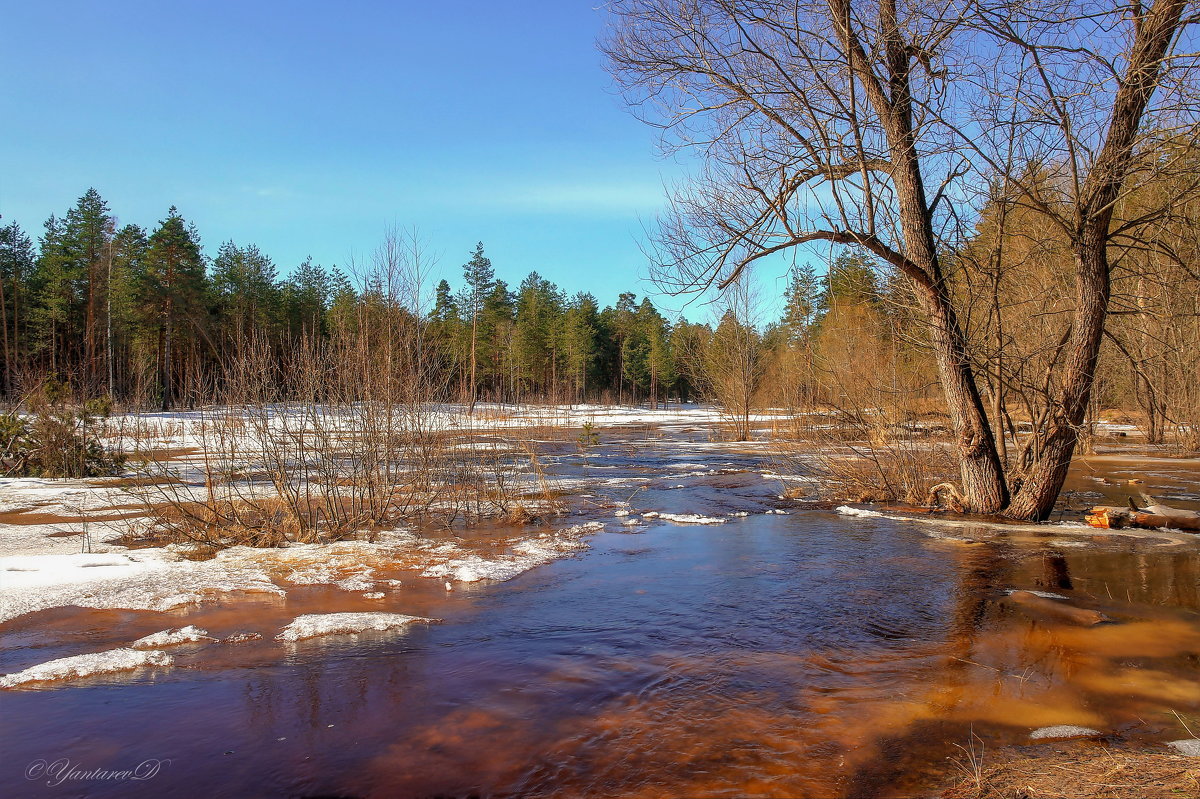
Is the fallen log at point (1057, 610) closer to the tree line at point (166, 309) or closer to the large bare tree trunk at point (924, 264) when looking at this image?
the large bare tree trunk at point (924, 264)

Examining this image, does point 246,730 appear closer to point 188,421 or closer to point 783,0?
point 783,0

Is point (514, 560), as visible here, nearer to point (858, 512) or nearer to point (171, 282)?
point (858, 512)

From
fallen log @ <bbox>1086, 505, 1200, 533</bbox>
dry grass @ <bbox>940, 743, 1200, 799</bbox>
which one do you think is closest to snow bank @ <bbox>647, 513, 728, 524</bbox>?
fallen log @ <bbox>1086, 505, 1200, 533</bbox>

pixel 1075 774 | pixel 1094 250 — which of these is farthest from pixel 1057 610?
pixel 1094 250

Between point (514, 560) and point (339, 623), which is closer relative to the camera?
point (339, 623)

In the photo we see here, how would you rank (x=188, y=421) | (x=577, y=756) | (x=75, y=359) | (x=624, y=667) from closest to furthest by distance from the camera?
(x=577, y=756), (x=624, y=667), (x=188, y=421), (x=75, y=359)

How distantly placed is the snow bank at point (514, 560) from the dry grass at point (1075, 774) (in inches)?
217

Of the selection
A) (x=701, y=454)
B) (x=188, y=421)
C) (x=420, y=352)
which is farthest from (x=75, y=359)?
(x=420, y=352)

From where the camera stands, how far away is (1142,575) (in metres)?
7.65

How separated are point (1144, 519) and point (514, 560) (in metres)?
9.25

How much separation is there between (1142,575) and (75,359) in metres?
54.5

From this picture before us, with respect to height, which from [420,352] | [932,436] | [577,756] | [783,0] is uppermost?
[783,0]

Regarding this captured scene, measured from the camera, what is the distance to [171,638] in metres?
6.03

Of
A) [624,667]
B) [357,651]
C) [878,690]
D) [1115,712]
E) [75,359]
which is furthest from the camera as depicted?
[75,359]
